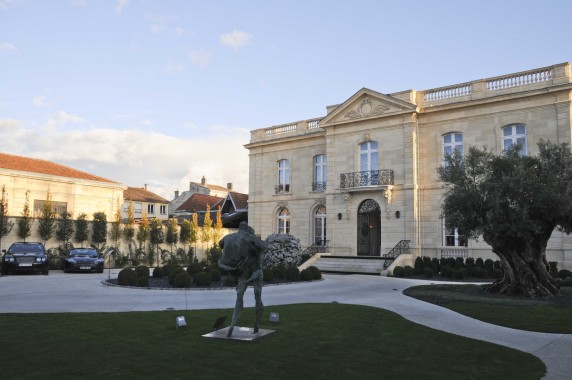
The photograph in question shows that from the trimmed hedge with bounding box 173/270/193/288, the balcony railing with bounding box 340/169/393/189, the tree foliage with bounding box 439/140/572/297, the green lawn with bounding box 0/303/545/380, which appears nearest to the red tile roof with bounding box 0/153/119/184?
the balcony railing with bounding box 340/169/393/189

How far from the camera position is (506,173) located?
45.8ft

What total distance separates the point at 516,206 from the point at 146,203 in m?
48.4

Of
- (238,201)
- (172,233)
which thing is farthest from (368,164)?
(238,201)

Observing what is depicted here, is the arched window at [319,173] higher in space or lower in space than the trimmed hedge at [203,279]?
higher

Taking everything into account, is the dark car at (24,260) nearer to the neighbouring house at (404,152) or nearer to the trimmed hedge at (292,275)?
the trimmed hedge at (292,275)

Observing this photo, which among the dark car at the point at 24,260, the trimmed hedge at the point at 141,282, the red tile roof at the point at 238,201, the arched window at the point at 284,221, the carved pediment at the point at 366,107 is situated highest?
the carved pediment at the point at 366,107

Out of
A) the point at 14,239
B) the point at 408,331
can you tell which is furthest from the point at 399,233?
the point at 14,239

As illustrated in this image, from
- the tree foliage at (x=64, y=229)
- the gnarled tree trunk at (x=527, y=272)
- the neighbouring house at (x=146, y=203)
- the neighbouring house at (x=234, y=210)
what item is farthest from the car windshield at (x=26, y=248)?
the neighbouring house at (x=146, y=203)

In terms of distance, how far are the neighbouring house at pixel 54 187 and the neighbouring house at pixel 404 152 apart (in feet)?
49.8

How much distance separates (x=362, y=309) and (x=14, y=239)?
811 inches

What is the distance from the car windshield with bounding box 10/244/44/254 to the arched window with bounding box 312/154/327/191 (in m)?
16.7

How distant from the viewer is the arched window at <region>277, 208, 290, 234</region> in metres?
32.9

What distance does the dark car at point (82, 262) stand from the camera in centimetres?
2216

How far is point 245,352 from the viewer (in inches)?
257
